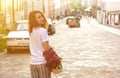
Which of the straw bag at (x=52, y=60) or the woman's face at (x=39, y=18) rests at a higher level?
the woman's face at (x=39, y=18)

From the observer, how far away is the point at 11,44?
18.4 metres

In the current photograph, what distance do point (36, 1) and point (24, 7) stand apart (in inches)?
666

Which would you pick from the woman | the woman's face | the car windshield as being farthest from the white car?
the woman's face

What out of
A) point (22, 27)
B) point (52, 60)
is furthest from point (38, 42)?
point (22, 27)

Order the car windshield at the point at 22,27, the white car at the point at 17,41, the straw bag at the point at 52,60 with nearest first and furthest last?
the straw bag at the point at 52,60
the white car at the point at 17,41
the car windshield at the point at 22,27

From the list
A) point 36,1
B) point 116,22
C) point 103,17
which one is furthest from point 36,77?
point 103,17

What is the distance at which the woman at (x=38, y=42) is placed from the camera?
545cm

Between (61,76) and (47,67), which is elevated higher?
(47,67)

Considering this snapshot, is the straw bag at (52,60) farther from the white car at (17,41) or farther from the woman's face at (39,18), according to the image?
the white car at (17,41)

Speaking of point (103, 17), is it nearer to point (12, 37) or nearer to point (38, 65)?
point (12, 37)

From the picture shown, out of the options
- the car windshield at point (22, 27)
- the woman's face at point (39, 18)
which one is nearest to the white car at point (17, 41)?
the car windshield at point (22, 27)

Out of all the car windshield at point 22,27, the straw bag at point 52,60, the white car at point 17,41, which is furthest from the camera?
the car windshield at point 22,27

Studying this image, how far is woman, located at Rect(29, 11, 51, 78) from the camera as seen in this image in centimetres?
545

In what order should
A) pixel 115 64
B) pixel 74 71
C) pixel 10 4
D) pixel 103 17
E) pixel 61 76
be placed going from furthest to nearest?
1. pixel 103 17
2. pixel 10 4
3. pixel 115 64
4. pixel 74 71
5. pixel 61 76
